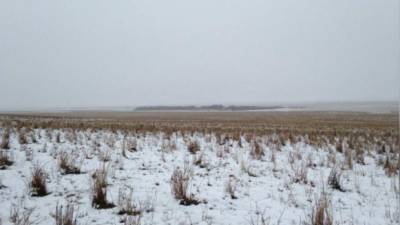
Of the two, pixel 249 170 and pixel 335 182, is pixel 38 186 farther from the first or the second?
pixel 335 182

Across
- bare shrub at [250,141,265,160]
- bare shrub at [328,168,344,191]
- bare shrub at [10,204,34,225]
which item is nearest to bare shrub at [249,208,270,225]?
bare shrub at [328,168,344,191]

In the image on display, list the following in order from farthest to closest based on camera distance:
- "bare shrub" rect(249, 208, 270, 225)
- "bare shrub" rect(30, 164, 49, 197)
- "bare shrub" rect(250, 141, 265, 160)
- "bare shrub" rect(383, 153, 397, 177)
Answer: "bare shrub" rect(250, 141, 265, 160) → "bare shrub" rect(383, 153, 397, 177) → "bare shrub" rect(30, 164, 49, 197) → "bare shrub" rect(249, 208, 270, 225)

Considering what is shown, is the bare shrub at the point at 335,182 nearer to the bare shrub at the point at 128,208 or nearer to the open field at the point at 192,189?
the open field at the point at 192,189

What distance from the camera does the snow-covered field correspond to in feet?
12.6

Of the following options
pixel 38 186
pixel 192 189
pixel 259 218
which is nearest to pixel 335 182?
pixel 259 218

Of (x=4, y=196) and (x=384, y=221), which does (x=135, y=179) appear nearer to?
(x=4, y=196)

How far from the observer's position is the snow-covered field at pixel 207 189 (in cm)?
383

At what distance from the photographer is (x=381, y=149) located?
965 centimetres

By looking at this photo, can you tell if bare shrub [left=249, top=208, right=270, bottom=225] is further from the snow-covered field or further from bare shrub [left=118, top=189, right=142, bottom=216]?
bare shrub [left=118, top=189, right=142, bottom=216]

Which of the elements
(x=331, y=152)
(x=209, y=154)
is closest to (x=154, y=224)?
(x=209, y=154)

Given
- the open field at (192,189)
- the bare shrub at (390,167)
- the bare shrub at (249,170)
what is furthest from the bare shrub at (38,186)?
the bare shrub at (390,167)

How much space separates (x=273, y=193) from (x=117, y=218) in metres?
3.22

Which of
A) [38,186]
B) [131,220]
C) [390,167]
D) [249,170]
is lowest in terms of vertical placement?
[390,167]

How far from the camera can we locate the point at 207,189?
5.06 m
